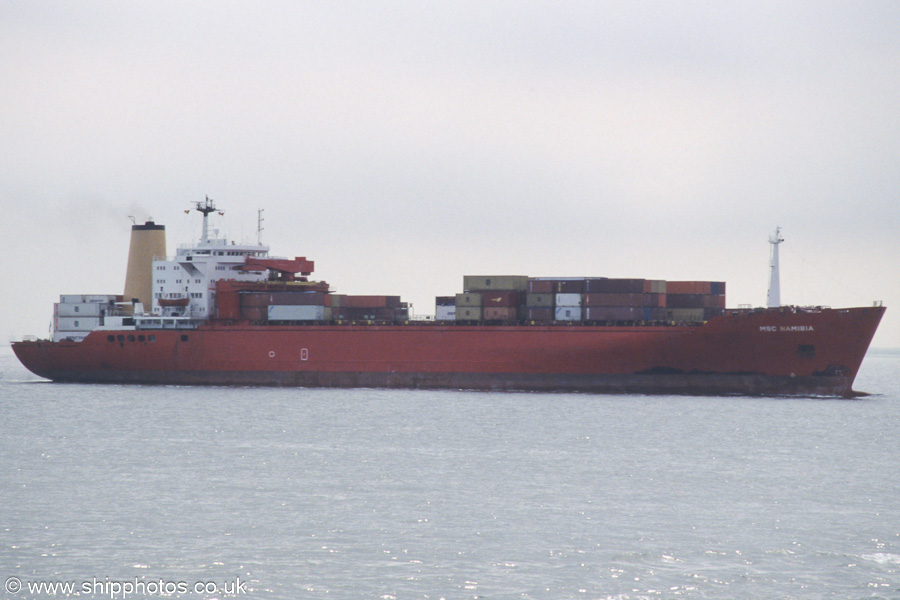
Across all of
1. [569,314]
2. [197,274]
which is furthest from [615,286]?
[197,274]

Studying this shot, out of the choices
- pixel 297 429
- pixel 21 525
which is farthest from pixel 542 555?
pixel 297 429

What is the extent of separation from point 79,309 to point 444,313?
24081 millimetres

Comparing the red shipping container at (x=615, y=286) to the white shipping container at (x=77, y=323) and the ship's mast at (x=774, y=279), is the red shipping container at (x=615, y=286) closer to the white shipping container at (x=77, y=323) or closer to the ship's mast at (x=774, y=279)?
the ship's mast at (x=774, y=279)

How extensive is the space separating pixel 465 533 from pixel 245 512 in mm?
5882

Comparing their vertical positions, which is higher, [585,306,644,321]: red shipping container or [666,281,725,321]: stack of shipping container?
[666,281,725,321]: stack of shipping container

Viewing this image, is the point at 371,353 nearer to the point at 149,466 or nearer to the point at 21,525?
the point at 149,466

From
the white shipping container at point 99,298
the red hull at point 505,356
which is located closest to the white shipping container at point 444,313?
the red hull at point 505,356

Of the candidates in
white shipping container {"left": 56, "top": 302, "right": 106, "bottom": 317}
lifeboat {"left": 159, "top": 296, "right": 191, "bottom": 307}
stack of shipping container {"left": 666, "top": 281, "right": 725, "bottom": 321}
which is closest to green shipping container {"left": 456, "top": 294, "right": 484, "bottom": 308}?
stack of shipping container {"left": 666, "top": 281, "right": 725, "bottom": 321}

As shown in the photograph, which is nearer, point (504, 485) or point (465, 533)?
point (465, 533)

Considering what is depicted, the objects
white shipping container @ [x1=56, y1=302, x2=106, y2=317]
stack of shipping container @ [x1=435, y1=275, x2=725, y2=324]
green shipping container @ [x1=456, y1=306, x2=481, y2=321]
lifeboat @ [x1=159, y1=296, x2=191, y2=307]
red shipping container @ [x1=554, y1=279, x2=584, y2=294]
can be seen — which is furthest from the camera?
white shipping container @ [x1=56, y1=302, x2=106, y2=317]

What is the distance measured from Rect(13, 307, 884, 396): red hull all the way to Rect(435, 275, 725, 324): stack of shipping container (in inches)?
48.4

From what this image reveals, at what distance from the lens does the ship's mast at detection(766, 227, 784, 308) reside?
52094mm

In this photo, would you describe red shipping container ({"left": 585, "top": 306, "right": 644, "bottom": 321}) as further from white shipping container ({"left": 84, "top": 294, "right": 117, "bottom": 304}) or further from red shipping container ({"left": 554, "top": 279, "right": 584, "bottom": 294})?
white shipping container ({"left": 84, "top": 294, "right": 117, "bottom": 304})

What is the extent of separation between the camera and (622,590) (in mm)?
18594
